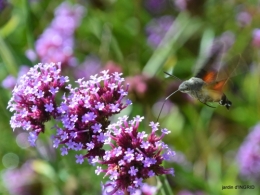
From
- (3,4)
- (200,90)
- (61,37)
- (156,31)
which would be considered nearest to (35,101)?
(200,90)

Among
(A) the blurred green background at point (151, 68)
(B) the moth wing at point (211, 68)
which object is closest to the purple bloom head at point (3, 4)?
(A) the blurred green background at point (151, 68)

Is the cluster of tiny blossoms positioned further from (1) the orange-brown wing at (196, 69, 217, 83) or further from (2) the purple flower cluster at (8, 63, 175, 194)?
(1) the orange-brown wing at (196, 69, 217, 83)

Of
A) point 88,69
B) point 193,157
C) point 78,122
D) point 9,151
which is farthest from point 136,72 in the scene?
point 78,122

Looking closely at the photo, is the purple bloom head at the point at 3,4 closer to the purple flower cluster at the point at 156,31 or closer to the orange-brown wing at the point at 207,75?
the purple flower cluster at the point at 156,31

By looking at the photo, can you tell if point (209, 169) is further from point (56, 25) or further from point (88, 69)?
point (56, 25)

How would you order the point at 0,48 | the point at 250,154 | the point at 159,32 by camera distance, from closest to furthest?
the point at 0,48
the point at 250,154
the point at 159,32

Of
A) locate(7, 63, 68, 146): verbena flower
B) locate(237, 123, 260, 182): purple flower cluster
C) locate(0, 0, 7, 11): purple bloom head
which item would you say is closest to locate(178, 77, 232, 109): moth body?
locate(7, 63, 68, 146): verbena flower
